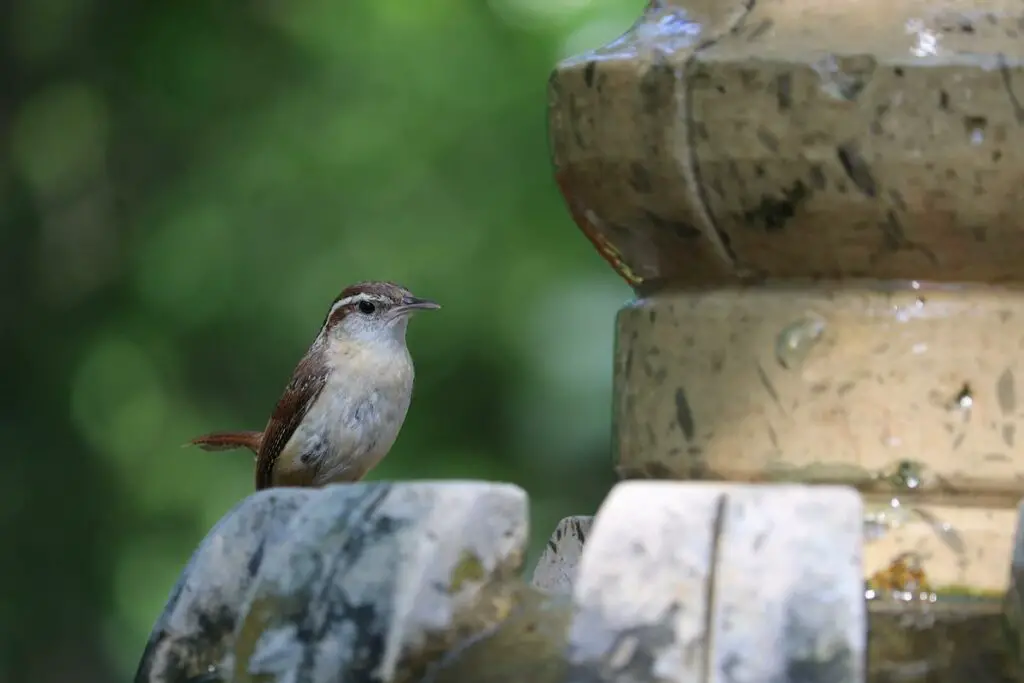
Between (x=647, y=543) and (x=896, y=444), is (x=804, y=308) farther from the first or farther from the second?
(x=647, y=543)

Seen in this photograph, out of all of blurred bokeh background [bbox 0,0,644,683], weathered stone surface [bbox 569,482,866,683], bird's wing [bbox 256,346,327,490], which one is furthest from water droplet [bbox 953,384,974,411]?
blurred bokeh background [bbox 0,0,644,683]

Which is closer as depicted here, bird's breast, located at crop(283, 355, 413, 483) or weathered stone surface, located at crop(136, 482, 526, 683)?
weathered stone surface, located at crop(136, 482, 526, 683)

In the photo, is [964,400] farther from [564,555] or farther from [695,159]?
[564,555]

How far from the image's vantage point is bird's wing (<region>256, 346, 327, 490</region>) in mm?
4379

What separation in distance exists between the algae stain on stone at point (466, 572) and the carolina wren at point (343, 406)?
9.25ft

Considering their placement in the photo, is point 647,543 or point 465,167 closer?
point 647,543

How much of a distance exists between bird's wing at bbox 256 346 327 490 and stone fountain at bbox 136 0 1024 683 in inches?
99.1

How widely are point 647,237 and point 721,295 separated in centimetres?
9

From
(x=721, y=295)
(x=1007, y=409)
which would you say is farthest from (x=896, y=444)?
(x=721, y=295)

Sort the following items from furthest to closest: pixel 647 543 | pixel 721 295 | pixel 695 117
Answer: pixel 721 295
pixel 695 117
pixel 647 543

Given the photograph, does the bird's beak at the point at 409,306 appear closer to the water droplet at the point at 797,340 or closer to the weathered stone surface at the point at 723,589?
the water droplet at the point at 797,340

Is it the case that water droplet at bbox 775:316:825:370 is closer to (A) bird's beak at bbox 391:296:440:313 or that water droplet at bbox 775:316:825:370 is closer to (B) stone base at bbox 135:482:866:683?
(B) stone base at bbox 135:482:866:683

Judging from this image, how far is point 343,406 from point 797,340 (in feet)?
8.81

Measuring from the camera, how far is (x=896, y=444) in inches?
67.4
